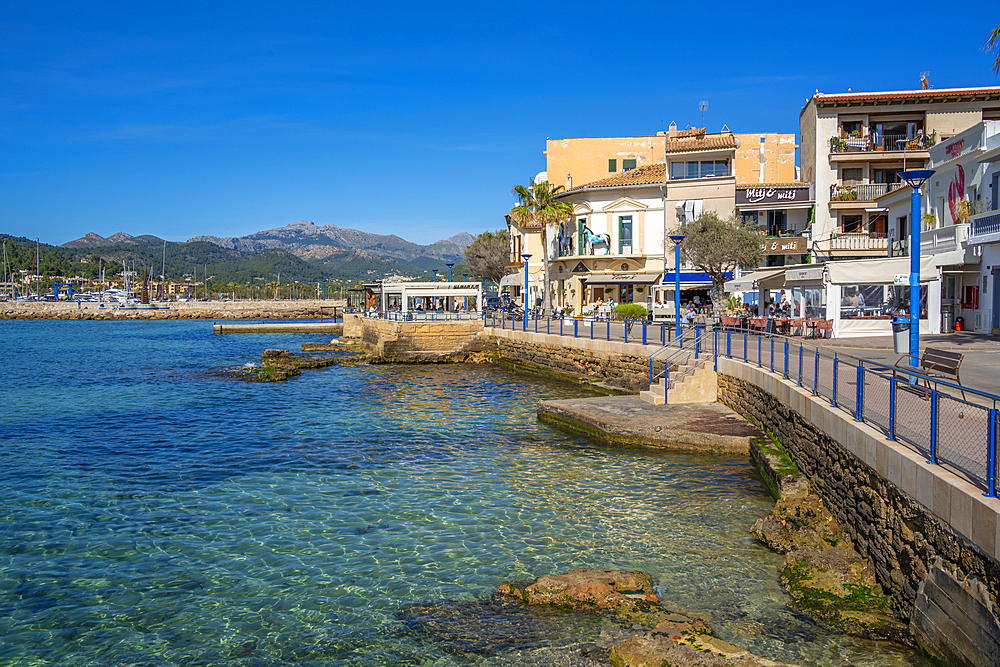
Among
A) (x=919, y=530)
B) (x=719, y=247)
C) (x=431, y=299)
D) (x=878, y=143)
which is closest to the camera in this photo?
(x=919, y=530)

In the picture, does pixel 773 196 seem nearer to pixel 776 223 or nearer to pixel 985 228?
pixel 776 223

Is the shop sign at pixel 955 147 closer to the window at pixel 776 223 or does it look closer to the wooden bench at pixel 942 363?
the window at pixel 776 223

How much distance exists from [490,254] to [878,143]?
43974 mm

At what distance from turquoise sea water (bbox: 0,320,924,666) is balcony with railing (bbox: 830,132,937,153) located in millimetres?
33046

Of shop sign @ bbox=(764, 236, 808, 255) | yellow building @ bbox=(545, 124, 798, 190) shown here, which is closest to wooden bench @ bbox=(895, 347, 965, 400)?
shop sign @ bbox=(764, 236, 808, 255)

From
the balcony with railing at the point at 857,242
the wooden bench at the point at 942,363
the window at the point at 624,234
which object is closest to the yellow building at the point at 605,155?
the window at the point at 624,234

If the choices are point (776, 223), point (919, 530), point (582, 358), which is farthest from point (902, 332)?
point (776, 223)

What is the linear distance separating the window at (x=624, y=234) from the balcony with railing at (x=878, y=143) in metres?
13.4

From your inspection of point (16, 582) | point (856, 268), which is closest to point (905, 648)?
point (16, 582)

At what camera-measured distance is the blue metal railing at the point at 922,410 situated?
20.7ft

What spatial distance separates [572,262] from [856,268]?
2537cm

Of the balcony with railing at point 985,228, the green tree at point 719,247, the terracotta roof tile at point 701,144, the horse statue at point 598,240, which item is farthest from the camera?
the horse statue at point 598,240

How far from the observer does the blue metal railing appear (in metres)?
6.32

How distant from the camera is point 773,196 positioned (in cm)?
4550
